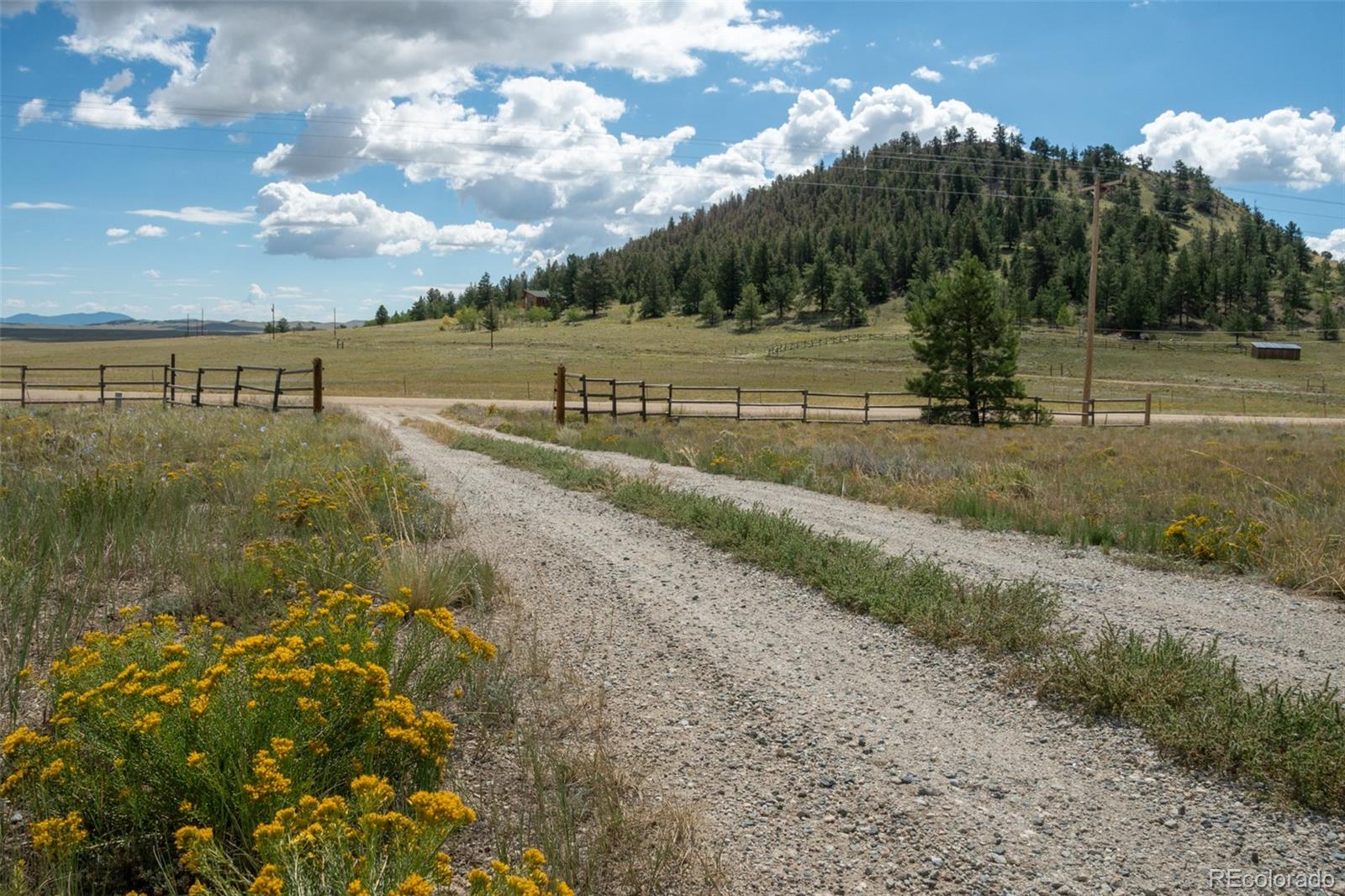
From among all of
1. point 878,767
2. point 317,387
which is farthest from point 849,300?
point 878,767

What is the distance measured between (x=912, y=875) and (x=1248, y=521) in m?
7.48

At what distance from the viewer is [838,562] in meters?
7.08

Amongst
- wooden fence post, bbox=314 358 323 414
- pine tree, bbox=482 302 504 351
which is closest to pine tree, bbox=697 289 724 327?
pine tree, bbox=482 302 504 351

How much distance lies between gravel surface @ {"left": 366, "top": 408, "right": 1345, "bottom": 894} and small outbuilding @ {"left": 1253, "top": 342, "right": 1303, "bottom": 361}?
113 metres

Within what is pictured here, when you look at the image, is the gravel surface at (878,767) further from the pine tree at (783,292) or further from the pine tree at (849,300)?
the pine tree at (783,292)

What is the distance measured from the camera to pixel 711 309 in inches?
4993

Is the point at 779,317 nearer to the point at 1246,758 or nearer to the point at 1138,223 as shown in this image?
the point at 1138,223

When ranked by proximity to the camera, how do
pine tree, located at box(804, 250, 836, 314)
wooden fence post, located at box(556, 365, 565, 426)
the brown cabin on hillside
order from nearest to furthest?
wooden fence post, located at box(556, 365, 565, 426)
pine tree, located at box(804, 250, 836, 314)
the brown cabin on hillside

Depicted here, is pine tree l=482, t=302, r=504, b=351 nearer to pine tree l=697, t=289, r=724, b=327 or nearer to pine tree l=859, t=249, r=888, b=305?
pine tree l=697, t=289, r=724, b=327

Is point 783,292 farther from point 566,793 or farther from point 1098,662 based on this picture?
point 566,793

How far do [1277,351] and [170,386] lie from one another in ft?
363

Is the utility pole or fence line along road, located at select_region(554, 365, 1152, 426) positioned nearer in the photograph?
fence line along road, located at select_region(554, 365, 1152, 426)

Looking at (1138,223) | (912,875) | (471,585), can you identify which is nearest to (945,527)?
(471,585)

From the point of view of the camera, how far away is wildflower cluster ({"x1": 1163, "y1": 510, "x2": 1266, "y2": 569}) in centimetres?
792
